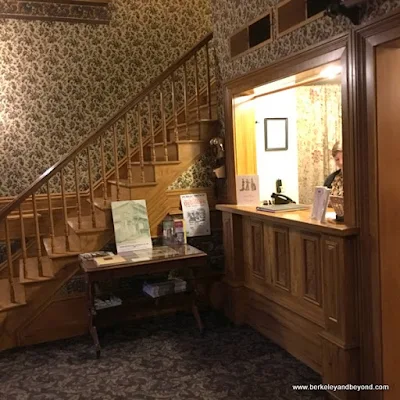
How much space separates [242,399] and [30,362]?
1.67 meters

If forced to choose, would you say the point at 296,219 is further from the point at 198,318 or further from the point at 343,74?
the point at 198,318

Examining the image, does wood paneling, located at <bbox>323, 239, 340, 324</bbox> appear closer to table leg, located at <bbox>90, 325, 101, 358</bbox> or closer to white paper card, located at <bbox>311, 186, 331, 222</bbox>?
white paper card, located at <bbox>311, 186, 331, 222</bbox>

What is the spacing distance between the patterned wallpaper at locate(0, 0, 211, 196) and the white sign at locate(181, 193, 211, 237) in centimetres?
165

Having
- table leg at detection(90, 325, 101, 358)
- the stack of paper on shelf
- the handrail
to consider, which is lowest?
table leg at detection(90, 325, 101, 358)

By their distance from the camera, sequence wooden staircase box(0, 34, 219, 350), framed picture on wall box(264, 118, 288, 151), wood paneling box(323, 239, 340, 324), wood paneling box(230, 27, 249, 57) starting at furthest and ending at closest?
framed picture on wall box(264, 118, 288, 151), wooden staircase box(0, 34, 219, 350), wood paneling box(230, 27, 249, 57), wood paneling box(323, 239, 340, 324)

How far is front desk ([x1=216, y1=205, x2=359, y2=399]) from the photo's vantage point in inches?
105

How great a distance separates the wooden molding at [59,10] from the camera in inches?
190

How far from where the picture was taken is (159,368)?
3.27m

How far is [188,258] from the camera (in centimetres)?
372

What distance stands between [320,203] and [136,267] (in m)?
1.48

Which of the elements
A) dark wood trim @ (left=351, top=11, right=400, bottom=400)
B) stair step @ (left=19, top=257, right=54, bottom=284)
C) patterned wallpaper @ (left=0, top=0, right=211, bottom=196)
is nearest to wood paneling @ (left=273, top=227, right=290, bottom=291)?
dark wood trim @ (left=351, top=11, right=400, bottom=400)

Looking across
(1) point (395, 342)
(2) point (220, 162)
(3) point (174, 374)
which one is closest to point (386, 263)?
(1) point (395, 342)

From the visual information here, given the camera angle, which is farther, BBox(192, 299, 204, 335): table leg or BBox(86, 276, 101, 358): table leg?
BBox(192, 299, 204, 335): table leg

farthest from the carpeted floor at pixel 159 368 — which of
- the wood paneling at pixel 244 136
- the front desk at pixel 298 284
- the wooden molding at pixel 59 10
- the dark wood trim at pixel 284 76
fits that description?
the wooden molding at pixel 59 10
